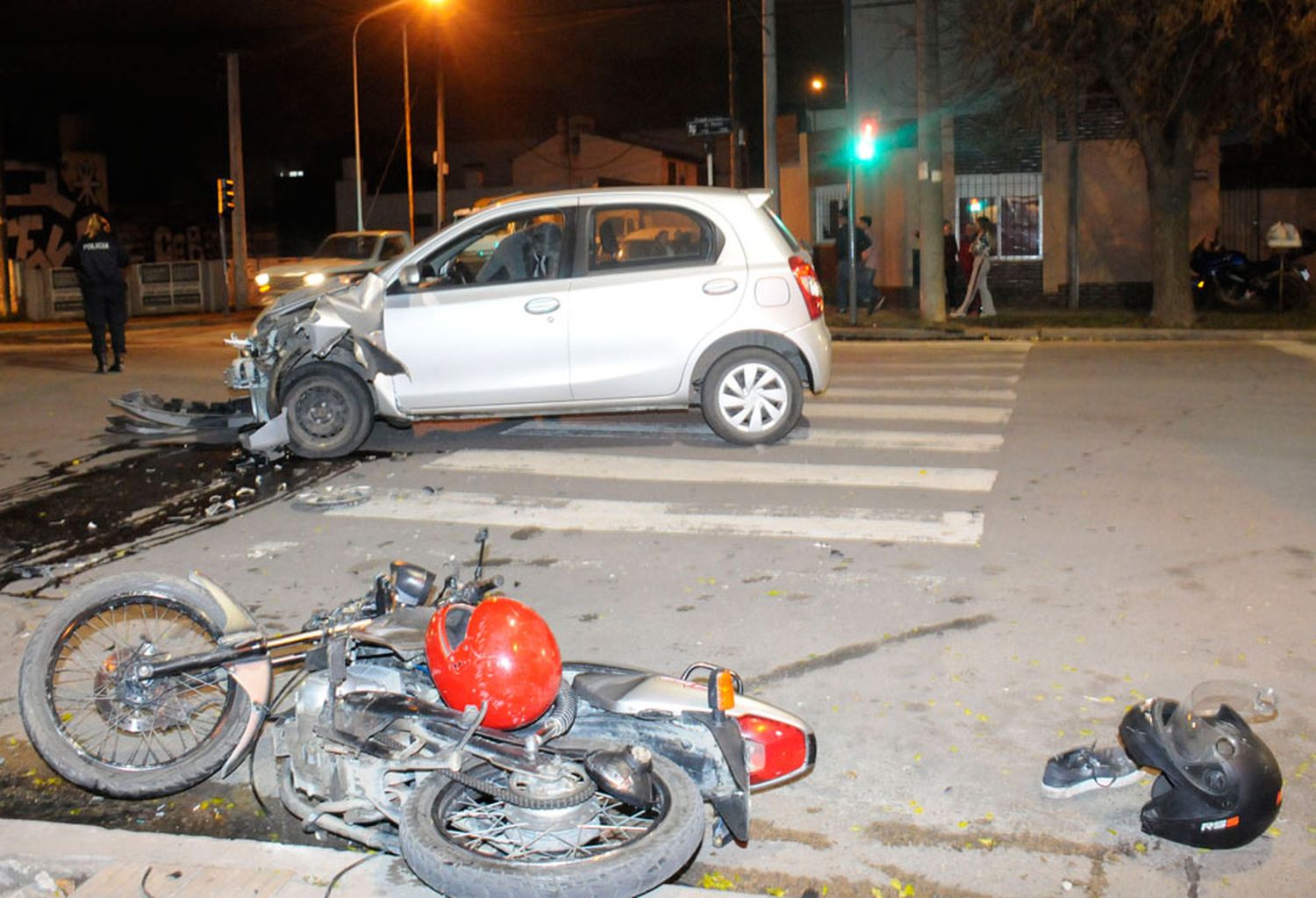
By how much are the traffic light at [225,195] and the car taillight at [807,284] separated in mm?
27309

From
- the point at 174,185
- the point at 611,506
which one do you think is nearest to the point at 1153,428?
the point at 611,506

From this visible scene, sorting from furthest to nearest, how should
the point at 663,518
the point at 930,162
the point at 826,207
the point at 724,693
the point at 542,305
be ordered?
the point at 826,207, the point at 930,162, the point at 542,305, the point at 663,518, the point at 724,693

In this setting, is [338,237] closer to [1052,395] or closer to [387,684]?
[1052,395]

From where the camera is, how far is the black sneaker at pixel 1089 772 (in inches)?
182

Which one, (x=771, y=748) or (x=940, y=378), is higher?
(x=940, y=378)

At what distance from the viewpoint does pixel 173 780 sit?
15.1 ft

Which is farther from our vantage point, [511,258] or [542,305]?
[511,258]

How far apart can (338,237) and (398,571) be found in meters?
25.9

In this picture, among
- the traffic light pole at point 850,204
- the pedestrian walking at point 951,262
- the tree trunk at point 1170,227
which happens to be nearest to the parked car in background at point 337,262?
the traffic light pole at point 850,204

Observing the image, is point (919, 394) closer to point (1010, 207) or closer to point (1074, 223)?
point (1074, 223)

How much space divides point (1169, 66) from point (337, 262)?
15753mm

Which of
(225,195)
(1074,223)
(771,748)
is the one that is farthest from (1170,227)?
(225,195)

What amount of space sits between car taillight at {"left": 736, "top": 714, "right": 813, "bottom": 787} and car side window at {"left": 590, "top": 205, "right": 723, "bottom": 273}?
663cm

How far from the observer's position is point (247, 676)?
4.60 meters
